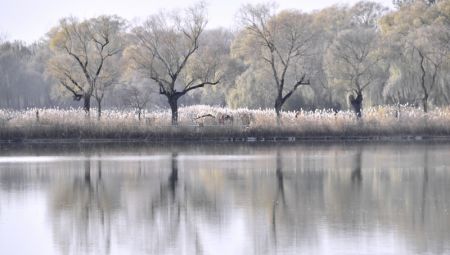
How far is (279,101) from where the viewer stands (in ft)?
150

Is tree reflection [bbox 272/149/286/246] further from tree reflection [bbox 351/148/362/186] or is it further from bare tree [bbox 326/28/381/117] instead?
bare tree [bbox 326/28/381/117]

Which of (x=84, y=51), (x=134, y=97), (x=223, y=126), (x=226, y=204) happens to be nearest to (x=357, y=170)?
(x=226, y=204)

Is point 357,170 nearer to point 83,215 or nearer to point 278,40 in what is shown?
point 83,215

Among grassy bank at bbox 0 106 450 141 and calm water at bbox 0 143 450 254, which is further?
grassy bank at bbox 0 106 450 141

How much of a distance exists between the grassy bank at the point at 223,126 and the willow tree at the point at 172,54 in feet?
9.66

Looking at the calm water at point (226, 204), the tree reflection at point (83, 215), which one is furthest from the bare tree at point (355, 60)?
the tree reflection at point (83, 215)

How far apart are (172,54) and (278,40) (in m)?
5.57

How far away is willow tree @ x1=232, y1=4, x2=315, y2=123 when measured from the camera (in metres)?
46.4

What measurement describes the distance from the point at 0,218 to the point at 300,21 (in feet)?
106

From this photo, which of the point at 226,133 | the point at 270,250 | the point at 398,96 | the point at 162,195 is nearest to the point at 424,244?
the point at 270,250

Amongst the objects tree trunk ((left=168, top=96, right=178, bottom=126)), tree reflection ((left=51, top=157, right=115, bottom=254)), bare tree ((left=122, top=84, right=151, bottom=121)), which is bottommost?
tree reflection ((left=51, top=157, right=115, bottom=254))

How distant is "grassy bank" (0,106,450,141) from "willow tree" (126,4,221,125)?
2.94 meters

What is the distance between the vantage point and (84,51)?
1845 inches

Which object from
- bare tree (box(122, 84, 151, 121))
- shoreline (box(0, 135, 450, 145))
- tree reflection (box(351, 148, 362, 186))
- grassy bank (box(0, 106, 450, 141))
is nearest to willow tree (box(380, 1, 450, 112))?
grassy bank (box(0, 106, 450, 141))
